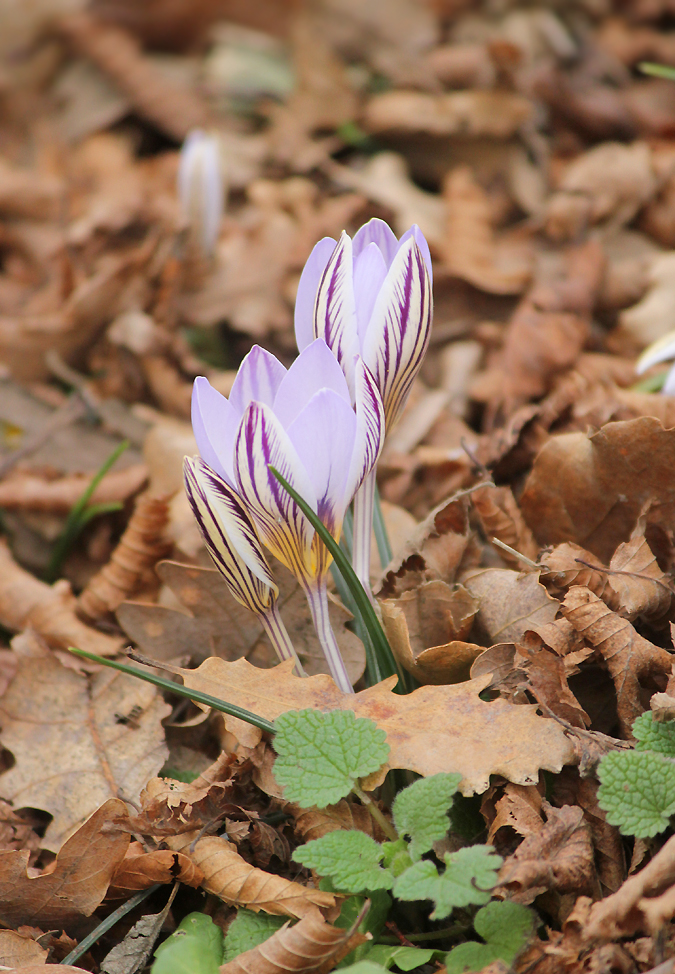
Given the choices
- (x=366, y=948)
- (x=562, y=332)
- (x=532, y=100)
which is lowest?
(x=366, y=948)

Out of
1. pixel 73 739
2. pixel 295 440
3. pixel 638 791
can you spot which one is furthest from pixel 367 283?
pixel 73 739

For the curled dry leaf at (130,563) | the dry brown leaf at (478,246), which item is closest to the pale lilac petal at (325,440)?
the curled dry leaf at (130,563)

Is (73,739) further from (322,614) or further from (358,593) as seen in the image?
(358,593)

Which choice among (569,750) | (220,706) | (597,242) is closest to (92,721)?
(220,706)

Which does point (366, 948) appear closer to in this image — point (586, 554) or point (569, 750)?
point (569, 750)

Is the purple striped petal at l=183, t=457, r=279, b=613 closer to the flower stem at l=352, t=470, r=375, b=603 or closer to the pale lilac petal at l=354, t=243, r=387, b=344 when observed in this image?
the flower stem at l=352, t=470, r=375, b=603

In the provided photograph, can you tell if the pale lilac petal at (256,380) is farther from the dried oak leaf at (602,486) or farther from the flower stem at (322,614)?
the dried oak leaf at (602,486)

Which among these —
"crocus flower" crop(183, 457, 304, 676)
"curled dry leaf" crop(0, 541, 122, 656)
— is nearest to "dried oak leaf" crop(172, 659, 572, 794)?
"crocus flower" crop(183, 457, 304, 676)
